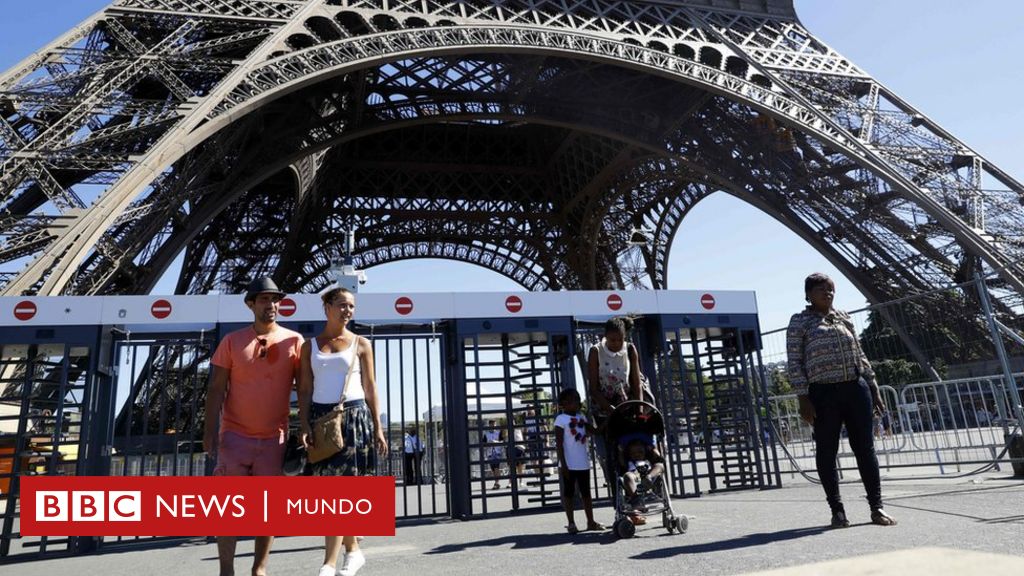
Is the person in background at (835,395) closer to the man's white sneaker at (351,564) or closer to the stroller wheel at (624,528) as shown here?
the stroller wheel at (624,528)

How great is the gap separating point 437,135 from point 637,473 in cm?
2733

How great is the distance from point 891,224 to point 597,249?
1525cm

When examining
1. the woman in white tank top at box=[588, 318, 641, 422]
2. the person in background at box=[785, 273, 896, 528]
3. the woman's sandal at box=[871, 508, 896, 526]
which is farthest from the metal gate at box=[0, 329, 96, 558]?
the woman's sandal at box=[871, 508, 896, 526]

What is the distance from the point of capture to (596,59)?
17750 mm

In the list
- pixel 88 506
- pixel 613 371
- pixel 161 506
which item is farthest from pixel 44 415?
pixel 613 371

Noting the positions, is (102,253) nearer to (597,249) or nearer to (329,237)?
(329,237)

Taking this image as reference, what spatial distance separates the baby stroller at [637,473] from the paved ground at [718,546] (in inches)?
5.0

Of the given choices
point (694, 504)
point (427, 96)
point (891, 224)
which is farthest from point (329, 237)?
point (694, 504)

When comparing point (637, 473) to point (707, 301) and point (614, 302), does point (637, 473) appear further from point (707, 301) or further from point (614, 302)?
point (707, 301)

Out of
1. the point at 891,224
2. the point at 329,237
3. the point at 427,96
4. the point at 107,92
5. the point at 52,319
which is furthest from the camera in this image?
the point at 329,237

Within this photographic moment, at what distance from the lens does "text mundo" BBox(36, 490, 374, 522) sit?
330cm

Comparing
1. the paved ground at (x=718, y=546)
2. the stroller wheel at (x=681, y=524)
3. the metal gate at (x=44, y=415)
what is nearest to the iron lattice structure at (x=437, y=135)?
the metal gate at (x=44, y=415)

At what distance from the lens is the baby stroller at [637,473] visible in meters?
4.76

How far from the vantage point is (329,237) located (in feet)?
103
